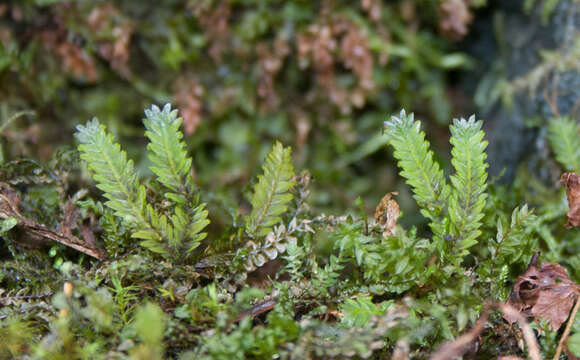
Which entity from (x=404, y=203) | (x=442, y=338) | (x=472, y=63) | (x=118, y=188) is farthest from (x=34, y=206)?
(x=472, y=63)

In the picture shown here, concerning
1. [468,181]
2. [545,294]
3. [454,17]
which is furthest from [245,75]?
[545,294]

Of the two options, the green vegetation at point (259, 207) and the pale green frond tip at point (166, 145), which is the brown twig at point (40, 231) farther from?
the pale green frond tip at point (166, 145)

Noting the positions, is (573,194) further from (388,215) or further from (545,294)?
(388,215)

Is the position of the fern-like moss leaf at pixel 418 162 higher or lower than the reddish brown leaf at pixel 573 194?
A: higher

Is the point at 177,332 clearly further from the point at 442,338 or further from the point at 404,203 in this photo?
the point at 404,203

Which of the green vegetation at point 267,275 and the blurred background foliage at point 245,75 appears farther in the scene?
the blurred background foliage at point 245,75

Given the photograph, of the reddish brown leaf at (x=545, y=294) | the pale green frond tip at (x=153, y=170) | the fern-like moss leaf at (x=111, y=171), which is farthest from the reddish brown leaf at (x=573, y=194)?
the fern-like moss leaf at (x=111, y=171)

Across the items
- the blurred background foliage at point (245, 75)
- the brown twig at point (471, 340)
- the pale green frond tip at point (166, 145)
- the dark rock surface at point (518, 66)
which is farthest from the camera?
the blurred background foliage at point (245, 75)

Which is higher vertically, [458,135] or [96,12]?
[96,12]
